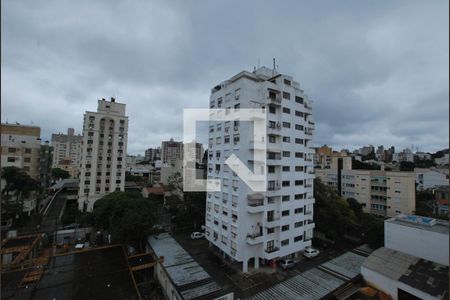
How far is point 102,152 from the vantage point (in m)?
36.7

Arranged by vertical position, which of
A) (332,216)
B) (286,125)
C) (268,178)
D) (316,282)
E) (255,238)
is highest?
(286,125)

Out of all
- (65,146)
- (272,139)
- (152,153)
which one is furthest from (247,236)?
(152,153)

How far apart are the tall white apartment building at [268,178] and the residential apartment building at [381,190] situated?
1550cm

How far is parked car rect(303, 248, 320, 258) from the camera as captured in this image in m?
20.3

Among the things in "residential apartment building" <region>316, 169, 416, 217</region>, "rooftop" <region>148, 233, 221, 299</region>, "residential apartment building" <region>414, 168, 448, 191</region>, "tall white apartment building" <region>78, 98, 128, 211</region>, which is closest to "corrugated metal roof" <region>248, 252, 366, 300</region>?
"rooftop" <region>148, 233, 221, 299</region>

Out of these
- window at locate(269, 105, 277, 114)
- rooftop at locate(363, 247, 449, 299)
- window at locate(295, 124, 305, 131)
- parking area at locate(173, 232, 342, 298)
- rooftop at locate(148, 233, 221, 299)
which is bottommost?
parking area at locate(173, 232, 342, 298)

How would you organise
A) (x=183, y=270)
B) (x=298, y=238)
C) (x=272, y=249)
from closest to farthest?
(x=183, y=270), (x=272, y=249), (x=298, y=238)

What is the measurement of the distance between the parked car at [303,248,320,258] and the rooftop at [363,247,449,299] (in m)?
4.65

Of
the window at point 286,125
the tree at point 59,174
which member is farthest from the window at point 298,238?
the tree at point 59,174

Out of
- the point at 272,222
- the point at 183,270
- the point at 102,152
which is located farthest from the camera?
the point at 102,152

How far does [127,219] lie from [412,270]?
21.2 metres

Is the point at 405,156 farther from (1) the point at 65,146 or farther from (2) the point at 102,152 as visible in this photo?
(1) the point at 65,146

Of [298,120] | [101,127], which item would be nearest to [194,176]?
[101,127]

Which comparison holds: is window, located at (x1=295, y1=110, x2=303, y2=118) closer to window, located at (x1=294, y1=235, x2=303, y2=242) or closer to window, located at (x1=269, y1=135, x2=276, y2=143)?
window, located at (x1=269, y1=135, x2=276, y2=143)
